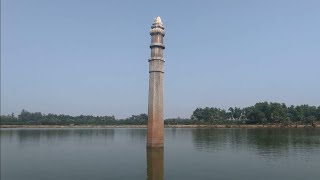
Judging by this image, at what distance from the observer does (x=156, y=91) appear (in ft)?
Result: 111

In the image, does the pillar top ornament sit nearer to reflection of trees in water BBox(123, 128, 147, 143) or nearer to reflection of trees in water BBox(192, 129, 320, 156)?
reflection of trees in water BBox(192, 129, 320, 156)

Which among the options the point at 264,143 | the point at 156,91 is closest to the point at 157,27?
the point at 156,91

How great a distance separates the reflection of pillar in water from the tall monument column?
4.40ft

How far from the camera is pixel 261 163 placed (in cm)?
2491

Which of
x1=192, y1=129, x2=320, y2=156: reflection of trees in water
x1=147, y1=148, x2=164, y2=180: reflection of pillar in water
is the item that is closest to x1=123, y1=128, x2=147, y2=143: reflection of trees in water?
x1=192, y1=129, x2=320, y2=156: reflection of trees in water

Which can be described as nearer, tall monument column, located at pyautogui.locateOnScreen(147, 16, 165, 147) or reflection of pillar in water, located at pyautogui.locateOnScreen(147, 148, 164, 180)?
reflection of pillar in water, located at pyautogui.locateOnScreen(147, 148, 164, 180)

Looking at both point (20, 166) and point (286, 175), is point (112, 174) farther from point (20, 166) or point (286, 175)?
point (286, 175)

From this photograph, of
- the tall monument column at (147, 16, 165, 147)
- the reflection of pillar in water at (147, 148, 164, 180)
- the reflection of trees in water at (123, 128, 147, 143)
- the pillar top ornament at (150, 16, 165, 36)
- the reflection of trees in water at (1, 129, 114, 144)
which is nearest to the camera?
the reflection of pillar in water at (147, 148, 164, 180)

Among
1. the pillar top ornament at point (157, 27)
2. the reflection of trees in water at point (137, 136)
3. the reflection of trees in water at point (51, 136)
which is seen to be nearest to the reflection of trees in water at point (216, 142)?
the reflection of trees in water at point (137, 136)

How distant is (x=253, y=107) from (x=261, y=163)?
122m

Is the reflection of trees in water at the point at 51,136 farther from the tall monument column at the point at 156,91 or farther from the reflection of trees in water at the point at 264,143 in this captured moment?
the tall monument column at the point at 156,91

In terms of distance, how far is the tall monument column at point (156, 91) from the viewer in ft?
111

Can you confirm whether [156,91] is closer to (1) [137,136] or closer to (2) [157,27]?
(2) [157,27]

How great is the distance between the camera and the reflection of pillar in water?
2080 centimetres
